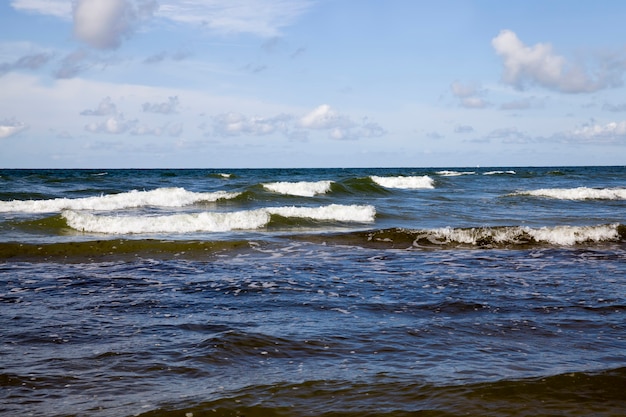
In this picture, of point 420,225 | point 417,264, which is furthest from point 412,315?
point 420,225

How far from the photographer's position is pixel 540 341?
633 centimetres

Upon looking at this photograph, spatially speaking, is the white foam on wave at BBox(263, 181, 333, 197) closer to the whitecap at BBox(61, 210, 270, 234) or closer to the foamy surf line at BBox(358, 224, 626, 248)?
the whitecap at BBox(61, 210, 270, 234)

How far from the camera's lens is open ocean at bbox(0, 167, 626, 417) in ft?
15.7

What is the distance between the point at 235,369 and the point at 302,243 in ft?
29.1

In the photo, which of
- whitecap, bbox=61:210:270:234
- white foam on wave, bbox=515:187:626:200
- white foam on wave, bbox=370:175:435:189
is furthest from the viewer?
white foam on wave, bbox=370:175:435:189

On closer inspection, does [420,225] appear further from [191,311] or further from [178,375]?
[178,375]

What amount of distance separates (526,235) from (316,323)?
9556mm

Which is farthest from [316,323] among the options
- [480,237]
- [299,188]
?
[299,188]

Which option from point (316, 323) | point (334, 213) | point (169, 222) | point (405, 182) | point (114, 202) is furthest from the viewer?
point (405, 182)

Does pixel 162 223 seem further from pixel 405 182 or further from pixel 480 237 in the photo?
pixel 405 182

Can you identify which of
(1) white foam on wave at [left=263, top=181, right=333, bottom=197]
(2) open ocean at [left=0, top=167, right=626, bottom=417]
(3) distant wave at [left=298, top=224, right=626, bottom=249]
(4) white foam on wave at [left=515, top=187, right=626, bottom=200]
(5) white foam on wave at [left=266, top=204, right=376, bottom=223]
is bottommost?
(2) open ocean at [left=0, top=167, right=626, bottom=417]

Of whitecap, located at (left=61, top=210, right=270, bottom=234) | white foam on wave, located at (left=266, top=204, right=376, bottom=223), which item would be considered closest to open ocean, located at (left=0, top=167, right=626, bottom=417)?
whitecap, located at (left=61, top=210, right=270, bottom=234)

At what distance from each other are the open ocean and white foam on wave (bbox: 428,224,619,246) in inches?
2.3

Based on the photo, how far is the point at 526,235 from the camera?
49.0 feet
